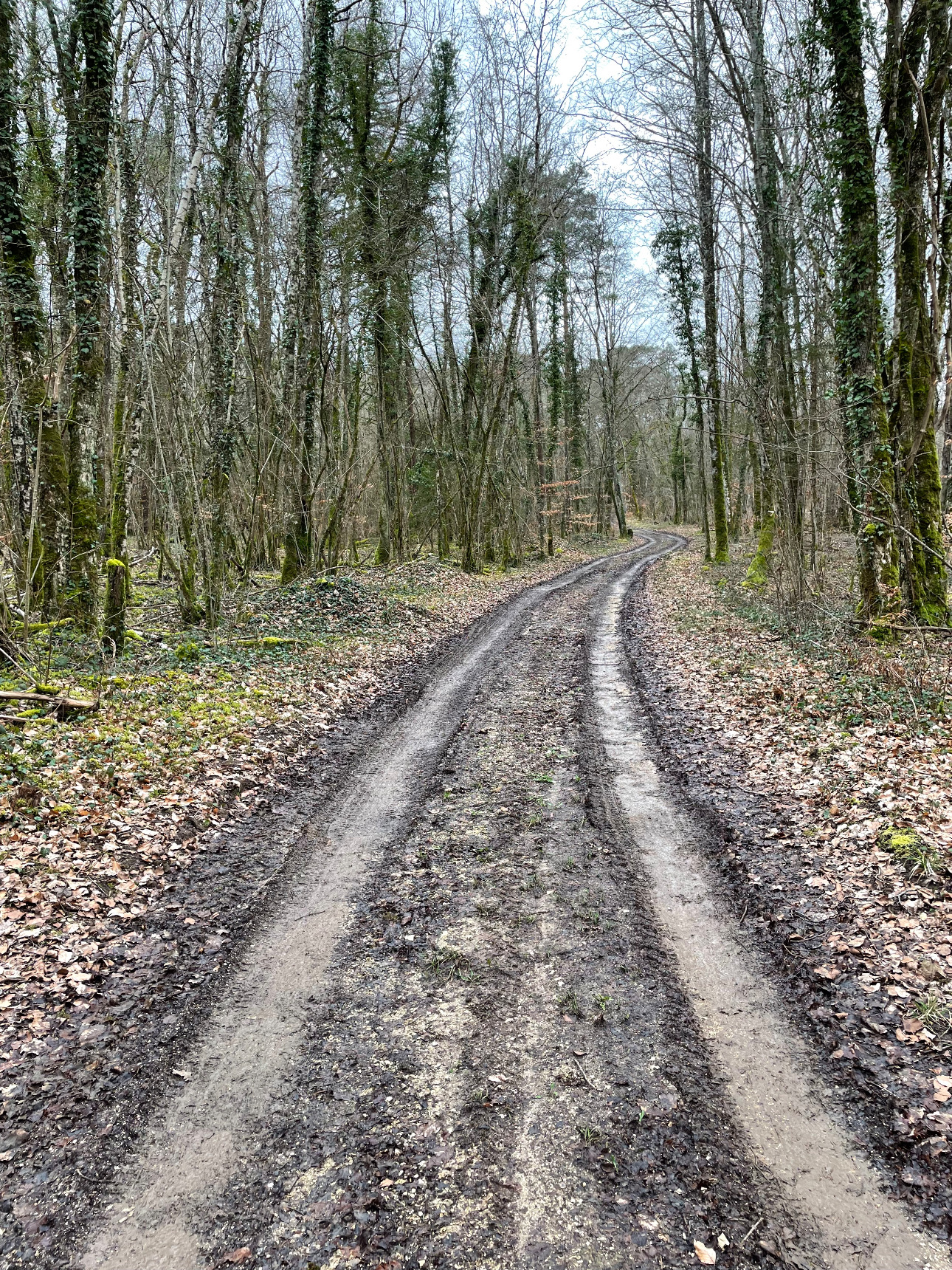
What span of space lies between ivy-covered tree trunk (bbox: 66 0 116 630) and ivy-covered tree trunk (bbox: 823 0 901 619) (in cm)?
1026

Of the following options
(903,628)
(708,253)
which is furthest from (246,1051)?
(708,253)

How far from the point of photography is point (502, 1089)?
11.4ft

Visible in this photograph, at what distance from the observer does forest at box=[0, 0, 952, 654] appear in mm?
9758

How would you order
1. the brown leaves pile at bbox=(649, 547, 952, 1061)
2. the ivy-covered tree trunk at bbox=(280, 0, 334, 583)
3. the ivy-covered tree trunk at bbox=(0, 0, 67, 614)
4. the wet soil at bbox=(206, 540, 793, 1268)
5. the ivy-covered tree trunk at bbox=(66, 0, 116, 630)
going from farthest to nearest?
the ivy-covered tree trunk at bbox=(280, 0, 334, 583) < the ivy-covered tree trunk at bbox=(0, 0, 67, 614) < the ivy-covered tree trunk at bbox=(66, 0, 116, 630) < the brown leaves pile at bbox=(649, 547, 952, 1061) < the wet soil at bbox=(206, 540, 793, 1268)

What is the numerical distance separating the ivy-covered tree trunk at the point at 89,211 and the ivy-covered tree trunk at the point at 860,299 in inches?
404

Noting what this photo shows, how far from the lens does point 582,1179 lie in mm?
2992

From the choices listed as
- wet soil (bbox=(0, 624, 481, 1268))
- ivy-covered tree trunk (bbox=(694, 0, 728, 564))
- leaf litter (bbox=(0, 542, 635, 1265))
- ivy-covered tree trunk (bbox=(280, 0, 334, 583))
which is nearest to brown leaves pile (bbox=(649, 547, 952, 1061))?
wet soil (bbox=(0, 624, 481, 1268))

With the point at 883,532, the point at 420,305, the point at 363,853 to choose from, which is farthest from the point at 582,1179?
the point at 420,305

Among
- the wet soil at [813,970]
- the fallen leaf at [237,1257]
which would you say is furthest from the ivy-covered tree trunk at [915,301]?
the fallen leaf at [237,1257]

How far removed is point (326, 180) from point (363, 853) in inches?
704

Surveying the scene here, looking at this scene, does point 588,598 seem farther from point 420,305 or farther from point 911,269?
point 420,305

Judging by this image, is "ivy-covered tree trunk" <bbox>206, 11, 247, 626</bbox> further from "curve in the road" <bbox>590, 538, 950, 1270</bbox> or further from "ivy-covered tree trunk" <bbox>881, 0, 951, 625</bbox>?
"ivy-covered tree trunk" <bbox>881, 0, 951, 625</bbox>

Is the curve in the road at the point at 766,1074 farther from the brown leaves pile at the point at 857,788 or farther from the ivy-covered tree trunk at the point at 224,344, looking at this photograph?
the ivy-covered tree trunk at the point at 224,344

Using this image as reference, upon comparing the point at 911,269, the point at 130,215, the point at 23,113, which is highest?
the point at 23,113
